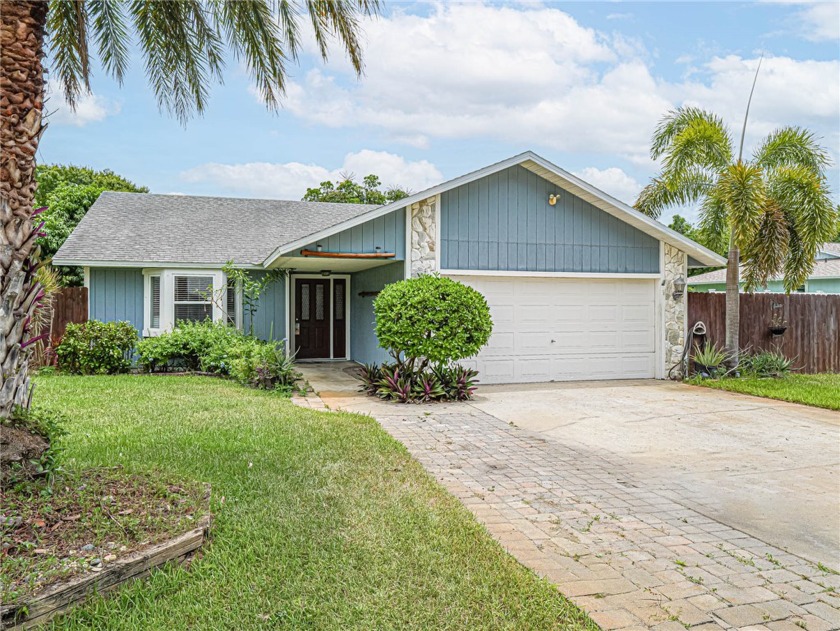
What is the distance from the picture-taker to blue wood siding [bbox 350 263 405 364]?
12.7m

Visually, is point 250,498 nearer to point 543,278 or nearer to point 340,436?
point 340,436

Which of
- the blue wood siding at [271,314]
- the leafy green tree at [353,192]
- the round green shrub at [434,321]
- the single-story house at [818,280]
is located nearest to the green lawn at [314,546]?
the round green shrub at [434,321]

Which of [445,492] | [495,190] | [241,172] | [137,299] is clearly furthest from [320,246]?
[241,172]

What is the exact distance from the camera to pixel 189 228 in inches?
612

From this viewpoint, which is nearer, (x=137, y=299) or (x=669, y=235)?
(x=669, y=235)

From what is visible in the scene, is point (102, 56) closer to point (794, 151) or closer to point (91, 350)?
point (91, 350)

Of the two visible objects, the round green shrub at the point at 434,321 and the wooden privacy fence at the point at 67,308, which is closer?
the round green shrub at the point at 434,321

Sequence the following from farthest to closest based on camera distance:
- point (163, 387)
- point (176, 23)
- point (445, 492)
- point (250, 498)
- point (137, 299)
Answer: point (137, 299) < point (163, 387) < point (176, 23) < point (445, 492) < point (250, 498)

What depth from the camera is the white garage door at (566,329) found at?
1216cm

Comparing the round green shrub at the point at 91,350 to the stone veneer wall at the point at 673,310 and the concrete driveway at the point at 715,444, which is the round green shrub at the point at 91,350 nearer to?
the concrete driveway at the point at 715,444

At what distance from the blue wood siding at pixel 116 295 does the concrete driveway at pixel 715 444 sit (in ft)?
26.5

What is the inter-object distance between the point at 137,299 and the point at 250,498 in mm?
10408

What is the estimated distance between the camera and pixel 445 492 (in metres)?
5.18

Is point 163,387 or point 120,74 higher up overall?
point 120,74
